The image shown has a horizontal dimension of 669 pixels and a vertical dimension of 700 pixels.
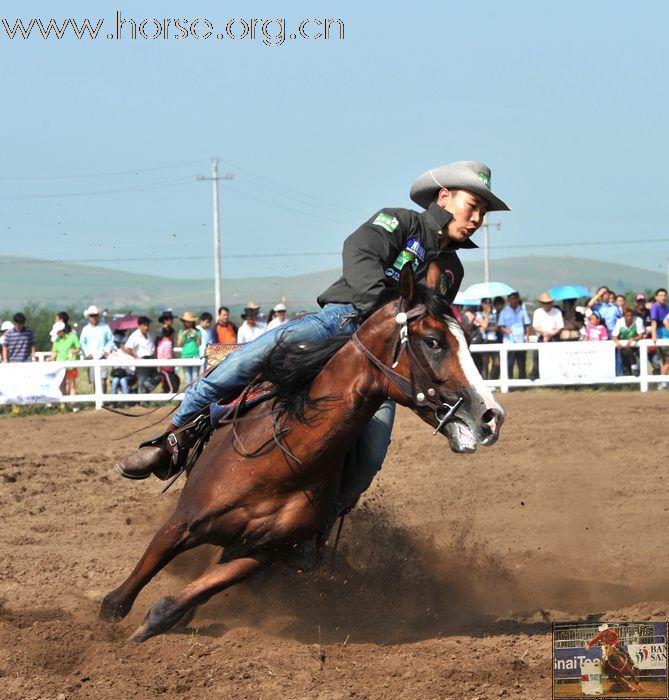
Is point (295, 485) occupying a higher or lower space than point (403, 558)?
higher

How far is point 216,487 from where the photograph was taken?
204 inches

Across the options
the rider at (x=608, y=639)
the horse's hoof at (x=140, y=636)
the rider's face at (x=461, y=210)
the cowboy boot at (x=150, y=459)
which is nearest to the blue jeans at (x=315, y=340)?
the cowboy boot at (x=150, y=459)

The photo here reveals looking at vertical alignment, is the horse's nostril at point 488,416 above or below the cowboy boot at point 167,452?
above

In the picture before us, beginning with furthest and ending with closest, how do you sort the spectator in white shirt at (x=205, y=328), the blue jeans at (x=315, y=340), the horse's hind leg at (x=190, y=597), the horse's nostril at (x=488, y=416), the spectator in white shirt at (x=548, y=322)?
the spectator in white shirt at (x=548, y=322)
the spectator in white shirt at (x=205, y=328)
the blue jeans at (x=315, y=340)
the horse's hind leg at (x=190, y=597)
the horse's nostril at (x=488, y=416)

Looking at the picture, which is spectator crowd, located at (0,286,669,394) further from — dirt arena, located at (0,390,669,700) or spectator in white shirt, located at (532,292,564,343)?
dirt arena, located at (0,390,669,700)

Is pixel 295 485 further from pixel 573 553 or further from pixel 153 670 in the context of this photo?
pixel 573 553

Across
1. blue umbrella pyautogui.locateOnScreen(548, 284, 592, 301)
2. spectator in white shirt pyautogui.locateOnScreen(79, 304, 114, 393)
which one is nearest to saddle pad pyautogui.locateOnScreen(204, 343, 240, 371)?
spectator in white shirt pyautogui.locateOnScreen(79, 304, 114, 393)

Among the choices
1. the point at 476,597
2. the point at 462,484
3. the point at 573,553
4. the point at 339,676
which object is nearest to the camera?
the point at 339,676

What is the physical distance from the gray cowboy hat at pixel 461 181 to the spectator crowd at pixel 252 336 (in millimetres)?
11199

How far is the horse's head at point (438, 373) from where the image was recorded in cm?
455

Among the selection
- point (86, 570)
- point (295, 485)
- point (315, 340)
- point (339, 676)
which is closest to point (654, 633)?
point (339, 676)

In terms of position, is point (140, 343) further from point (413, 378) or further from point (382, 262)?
point (413, 378)

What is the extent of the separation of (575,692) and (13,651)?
8.55ft

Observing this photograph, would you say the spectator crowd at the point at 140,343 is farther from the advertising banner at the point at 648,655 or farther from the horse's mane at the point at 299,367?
the advertising banner at the point at 648,655
